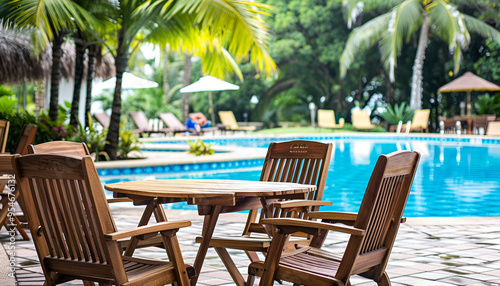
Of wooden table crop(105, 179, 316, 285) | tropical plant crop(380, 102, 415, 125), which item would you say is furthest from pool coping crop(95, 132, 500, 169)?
wooden table crop(105, 179, 316, 285)

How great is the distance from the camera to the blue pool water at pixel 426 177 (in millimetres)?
7355

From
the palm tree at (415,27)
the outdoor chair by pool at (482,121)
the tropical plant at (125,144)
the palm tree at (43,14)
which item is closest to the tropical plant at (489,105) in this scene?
the palm tree at (415,27)

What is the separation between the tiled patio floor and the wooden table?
0.54 meters

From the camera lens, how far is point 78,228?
2205 mm

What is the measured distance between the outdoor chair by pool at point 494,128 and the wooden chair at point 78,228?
19.3 m

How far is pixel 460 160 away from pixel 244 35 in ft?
21.0

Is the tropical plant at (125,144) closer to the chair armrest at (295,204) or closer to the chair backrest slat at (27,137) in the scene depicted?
the chair backrest slat at (27,137)

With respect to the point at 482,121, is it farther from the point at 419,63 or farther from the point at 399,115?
the point at 419,63

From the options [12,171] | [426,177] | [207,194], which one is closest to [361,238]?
[207,194]

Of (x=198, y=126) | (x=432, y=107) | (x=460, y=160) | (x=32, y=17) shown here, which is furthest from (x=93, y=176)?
(x=432, y=107)

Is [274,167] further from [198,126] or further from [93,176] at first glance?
[198,126]

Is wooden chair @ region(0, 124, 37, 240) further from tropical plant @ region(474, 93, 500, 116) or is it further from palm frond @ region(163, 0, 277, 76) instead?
tropical plant @ region(474, 93, 500, 116)

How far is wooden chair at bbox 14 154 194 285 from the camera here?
209 centimetres

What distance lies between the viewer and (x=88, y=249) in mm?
2338
